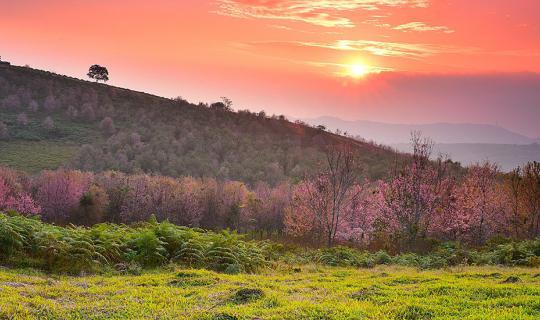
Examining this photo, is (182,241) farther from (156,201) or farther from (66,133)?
(66,133)

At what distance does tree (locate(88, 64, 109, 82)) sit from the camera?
132m

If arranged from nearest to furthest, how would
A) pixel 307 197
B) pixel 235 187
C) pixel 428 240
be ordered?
pixel 428 240, pixel 307 197, pixel 235 187

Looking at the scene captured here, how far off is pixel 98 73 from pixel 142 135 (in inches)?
1454

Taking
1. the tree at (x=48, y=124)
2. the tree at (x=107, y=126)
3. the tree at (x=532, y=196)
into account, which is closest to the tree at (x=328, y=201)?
the tree at (x=532, y=196)

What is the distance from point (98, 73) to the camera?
13162cm

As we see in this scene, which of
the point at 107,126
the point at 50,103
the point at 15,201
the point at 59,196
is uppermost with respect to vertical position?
the point at 50,103

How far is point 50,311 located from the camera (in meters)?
10.5

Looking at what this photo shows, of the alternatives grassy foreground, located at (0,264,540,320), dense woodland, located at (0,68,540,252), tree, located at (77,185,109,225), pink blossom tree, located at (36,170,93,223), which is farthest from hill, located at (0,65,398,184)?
grassy foreground, located at (0,264,540,320)

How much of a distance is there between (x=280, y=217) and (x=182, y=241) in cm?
4120

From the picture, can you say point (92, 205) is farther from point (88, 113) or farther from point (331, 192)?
point (88, 113)

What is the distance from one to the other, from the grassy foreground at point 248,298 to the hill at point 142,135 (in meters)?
71.7

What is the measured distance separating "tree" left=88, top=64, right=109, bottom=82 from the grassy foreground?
125m

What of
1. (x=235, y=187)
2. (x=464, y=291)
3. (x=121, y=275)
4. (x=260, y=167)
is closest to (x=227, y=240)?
(x=121, y=275)

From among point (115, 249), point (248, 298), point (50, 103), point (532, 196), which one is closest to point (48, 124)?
point (50, 103)
